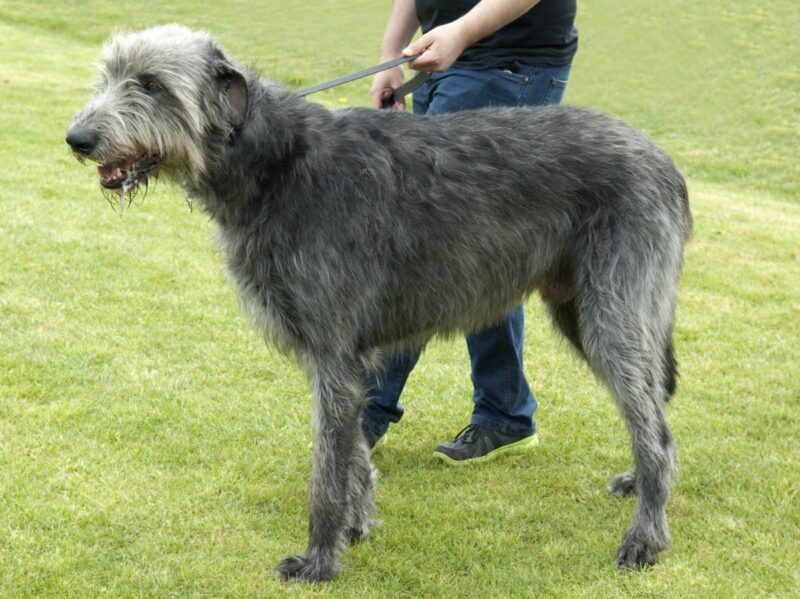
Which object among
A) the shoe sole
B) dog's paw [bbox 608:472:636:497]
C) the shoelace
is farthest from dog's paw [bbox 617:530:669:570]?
the shoelace

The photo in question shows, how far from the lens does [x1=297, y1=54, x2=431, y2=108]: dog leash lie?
4367 millimetres

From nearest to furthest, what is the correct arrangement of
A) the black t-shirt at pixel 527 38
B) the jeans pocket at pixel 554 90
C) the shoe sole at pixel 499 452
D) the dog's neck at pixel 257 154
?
the dog's neck at pixel 257 154
the black t-shirt at pixel 527 38
the jeans pocket at pixel 554 90
the shoe sole at pixel 499 452

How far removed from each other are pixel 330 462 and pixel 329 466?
0.02 m

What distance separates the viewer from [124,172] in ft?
12.0

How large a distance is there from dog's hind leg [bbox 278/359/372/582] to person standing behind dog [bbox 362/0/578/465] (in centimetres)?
61

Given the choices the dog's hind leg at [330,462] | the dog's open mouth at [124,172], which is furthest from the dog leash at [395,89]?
the dog's hind leg at [330,462]

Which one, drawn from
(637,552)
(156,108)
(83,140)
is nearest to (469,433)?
(637,552)

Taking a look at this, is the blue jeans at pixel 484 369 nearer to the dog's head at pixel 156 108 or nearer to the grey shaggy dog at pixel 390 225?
the grey shaggy dog at pixel 390 225

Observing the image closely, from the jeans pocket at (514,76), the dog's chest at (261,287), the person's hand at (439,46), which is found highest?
the person's hand at (439,46)

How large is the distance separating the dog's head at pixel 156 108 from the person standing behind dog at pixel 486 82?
104 centimetres

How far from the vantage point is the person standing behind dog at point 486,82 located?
441 centimetres

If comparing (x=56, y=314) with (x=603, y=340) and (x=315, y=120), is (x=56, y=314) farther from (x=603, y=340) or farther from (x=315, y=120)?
(x=603, y=340)

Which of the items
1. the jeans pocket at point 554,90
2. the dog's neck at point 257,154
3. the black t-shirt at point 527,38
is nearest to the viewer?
the dog's neck at point 257,154

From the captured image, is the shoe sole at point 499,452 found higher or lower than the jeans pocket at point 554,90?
lower
